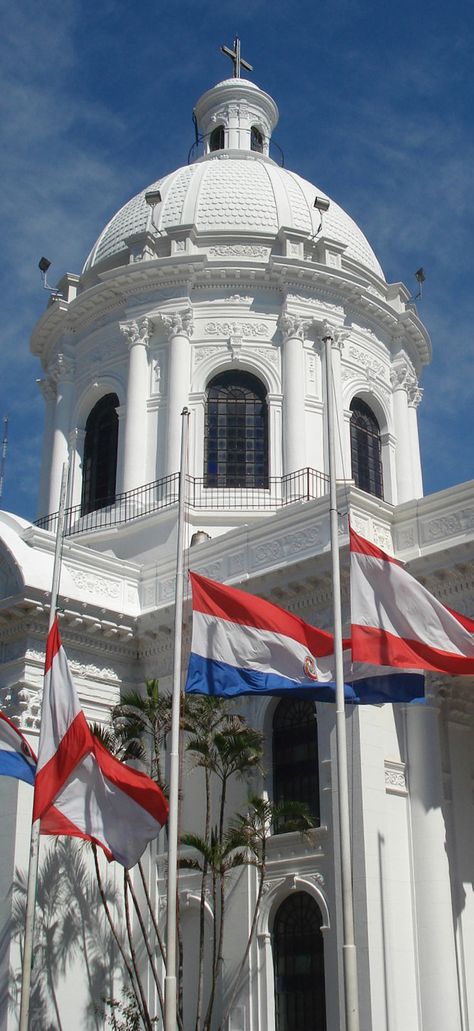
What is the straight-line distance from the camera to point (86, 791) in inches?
767

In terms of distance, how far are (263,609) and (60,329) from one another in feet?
72.5

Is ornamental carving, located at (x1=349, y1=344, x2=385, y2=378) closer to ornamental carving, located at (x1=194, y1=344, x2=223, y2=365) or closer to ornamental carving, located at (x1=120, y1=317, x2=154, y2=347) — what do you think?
ornamental carving, located at (x1=194, y1=344, x2=223, y2=365)

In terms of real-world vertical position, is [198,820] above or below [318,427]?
below

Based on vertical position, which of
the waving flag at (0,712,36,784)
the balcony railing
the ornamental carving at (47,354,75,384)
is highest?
the ornamental carving at (47,354,75,384)

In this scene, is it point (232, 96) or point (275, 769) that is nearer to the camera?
point (275, 769)

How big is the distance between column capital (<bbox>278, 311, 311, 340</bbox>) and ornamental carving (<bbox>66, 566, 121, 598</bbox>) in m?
10.5

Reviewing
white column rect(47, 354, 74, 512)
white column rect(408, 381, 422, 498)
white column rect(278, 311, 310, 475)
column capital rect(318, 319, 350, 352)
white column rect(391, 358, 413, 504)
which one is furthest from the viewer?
white column rect(408, 381, 422, 498)

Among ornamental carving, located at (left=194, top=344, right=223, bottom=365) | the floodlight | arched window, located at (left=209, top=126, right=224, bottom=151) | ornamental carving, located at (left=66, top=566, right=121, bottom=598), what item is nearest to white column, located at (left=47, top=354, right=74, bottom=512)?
ornamental carving, located at (left=194, top=344, right=223, bottom=365)

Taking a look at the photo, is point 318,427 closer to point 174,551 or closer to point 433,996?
point 174,551

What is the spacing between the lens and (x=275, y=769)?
2494cm

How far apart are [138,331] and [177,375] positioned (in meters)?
2.18

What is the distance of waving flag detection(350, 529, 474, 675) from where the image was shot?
18.4 metres

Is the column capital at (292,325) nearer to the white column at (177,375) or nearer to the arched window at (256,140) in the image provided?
the white column at (177,375)

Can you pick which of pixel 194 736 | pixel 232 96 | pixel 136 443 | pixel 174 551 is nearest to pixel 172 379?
pixel 136 443
